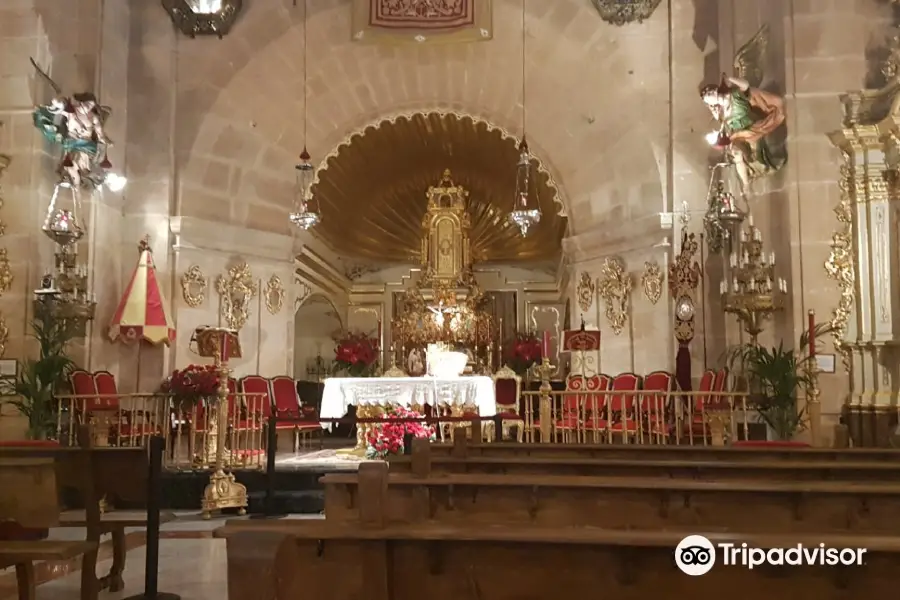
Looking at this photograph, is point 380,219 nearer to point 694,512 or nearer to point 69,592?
point 69,592

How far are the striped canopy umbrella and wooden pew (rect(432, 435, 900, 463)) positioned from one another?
5.93 meters

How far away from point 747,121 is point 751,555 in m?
7.79

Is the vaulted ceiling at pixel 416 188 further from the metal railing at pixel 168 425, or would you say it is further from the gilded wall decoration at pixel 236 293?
the metal railing at pixel 168 425

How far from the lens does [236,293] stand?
37.5 feet

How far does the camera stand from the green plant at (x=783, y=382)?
826 cm

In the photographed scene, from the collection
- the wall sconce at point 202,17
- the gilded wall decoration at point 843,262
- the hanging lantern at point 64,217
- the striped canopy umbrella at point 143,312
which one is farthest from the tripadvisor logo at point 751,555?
the wall sconce at point 202,17

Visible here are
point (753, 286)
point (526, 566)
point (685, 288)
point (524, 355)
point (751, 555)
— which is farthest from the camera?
point (524, 355)

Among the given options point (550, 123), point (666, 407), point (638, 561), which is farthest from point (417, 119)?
point (638, 561)

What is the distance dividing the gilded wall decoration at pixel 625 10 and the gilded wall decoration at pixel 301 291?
6363mm

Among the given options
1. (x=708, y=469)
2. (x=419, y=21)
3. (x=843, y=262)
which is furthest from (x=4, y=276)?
(x=843, y=262)

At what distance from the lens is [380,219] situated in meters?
15.9

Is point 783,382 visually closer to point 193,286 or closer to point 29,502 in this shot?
point 29,502

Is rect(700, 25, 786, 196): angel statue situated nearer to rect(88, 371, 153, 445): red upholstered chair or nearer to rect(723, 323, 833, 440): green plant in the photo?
rect(723, 323, 833, 440): green plant

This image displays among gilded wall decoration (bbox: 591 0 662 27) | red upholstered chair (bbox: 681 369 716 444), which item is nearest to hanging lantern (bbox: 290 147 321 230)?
gilded wall decoration (bbox: 591 0 662 27)
